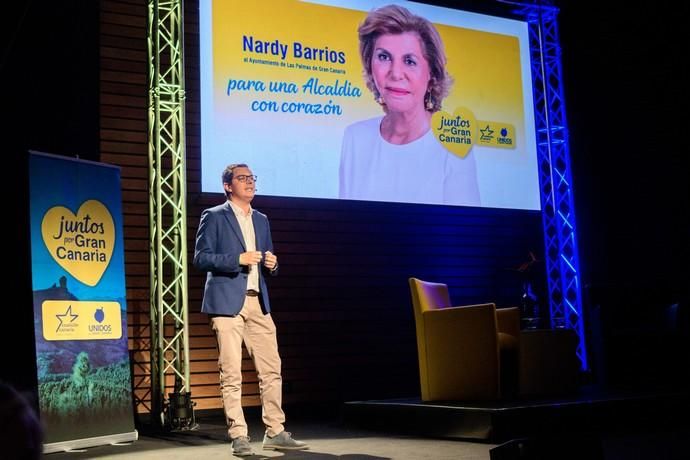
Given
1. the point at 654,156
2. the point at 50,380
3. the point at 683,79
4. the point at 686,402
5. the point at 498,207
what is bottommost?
the point at 686,402

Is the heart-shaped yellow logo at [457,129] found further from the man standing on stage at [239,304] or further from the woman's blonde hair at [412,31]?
the man standing on stage at [239,304]

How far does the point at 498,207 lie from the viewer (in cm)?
705

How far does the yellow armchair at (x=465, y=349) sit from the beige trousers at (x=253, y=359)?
49.9 inches

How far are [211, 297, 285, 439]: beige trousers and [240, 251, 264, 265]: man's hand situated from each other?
22 centimetres

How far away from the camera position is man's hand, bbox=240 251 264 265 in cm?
401

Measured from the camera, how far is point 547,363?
A: 521 centimetres

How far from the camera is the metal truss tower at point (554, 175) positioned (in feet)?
23.1

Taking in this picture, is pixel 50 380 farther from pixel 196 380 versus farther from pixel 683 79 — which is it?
pixel 683 79

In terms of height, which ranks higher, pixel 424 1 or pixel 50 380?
pixel 424 1

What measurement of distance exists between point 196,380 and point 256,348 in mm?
2162

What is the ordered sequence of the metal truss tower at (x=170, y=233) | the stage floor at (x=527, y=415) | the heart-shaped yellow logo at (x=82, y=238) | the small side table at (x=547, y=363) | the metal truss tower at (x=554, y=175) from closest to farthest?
the stage floor at (x=527, y=415), the heart-shaped yellow logo at (x=82, y=238), the small side table at (x=547, y=363), the metal truss tower at (x=170, y=233), the metal truss tower at (x=554, y=175)

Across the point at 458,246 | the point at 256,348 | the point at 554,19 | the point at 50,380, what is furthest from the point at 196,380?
the point at 554,19

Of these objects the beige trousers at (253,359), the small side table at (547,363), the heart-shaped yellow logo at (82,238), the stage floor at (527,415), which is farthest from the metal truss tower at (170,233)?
the small side table at (547,363)

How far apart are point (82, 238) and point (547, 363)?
124 inches
